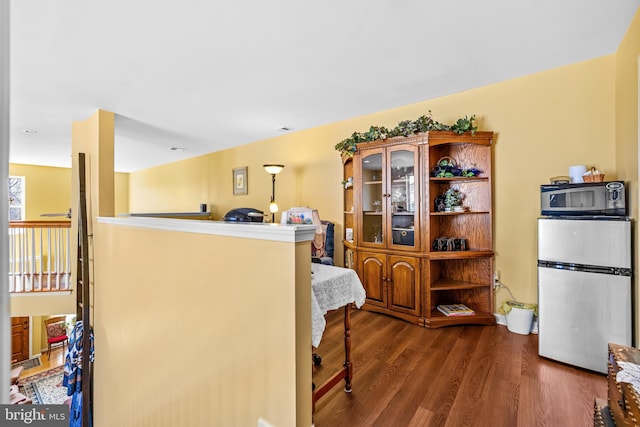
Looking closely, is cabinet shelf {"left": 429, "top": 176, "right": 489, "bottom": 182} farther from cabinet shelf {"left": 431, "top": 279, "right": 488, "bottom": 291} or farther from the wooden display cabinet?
cabinet shelf {"left": 431, "top": 279, "right": 488, "bottom": 291}

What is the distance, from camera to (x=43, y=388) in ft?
19.9

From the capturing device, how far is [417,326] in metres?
2.83

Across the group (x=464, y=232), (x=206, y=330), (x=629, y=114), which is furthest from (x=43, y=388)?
(x=629, y=114)

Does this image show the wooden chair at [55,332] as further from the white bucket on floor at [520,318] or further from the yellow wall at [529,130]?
the white bucket on floor at [520,318]

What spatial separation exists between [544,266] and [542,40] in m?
1.70

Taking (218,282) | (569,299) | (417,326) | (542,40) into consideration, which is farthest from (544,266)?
(218,282)

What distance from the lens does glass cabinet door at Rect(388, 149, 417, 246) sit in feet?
9.78

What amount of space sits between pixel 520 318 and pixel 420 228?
117 cm

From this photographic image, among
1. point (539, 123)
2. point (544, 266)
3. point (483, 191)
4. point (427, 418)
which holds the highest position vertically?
point (539, 123)

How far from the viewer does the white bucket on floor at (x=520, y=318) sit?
2.59 meters

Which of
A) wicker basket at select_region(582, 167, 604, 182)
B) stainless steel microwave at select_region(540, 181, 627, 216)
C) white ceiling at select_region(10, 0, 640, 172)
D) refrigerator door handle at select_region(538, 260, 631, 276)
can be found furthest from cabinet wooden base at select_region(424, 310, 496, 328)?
white ceiling at select_region(10, 0, 640, 172)

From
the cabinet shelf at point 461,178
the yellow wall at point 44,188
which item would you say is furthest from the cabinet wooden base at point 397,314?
the yellow wall at point 44,188

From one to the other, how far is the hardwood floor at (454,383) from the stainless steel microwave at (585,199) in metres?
1.13

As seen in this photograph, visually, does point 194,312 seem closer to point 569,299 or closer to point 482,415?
point 482,415
